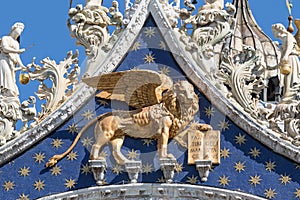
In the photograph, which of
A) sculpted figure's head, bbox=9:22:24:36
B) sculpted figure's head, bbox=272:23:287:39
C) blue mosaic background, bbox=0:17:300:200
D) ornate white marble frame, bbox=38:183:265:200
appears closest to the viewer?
ornate white marble frame, bbox=38:183:265:200

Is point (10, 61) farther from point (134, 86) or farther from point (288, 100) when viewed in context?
point (288, 100)

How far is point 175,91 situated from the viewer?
1842 cm

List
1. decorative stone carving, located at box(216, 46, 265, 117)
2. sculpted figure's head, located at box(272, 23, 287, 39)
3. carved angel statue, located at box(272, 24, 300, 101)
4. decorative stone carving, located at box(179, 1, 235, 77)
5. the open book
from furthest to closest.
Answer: sculpted figure's head, located at box(272, 23, 287, 39), decorative stone carving, located at box(179, 1, 235, 77), carved angel statue, located at box(272, 24, 300, 101), decorative stone carving, located at box(216, 46, 265, 117), the open book

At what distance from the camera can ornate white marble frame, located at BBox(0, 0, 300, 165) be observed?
18156 millimetres

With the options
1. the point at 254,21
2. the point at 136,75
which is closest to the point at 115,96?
the point at 136,75

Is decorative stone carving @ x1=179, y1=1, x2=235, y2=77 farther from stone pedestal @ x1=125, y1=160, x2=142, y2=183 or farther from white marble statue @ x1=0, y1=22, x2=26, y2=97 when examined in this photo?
white marble statue @ x1=0, y1=22, x2=26, y2=97

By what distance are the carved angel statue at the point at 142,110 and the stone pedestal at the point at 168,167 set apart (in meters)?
0.17

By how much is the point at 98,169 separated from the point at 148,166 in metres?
0.56

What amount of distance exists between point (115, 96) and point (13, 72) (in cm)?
A: 127

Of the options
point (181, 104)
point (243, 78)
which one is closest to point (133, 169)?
point (181, 104)

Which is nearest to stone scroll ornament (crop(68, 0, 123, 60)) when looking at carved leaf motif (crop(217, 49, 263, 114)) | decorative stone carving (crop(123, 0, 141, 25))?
decorative stone carving (crop(123, 0, 141, 25))

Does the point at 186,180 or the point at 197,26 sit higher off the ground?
the point at 197,26

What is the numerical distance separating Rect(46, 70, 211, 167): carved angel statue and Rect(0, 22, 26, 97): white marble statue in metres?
0.89

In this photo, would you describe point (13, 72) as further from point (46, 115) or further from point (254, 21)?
point (254, 21)
